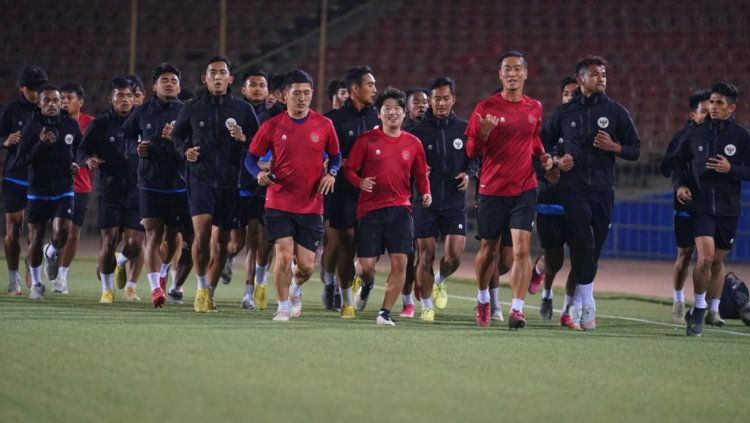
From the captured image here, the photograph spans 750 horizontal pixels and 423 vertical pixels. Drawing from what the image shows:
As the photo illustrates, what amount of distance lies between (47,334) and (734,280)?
7.08 m

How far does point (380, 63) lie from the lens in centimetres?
2842

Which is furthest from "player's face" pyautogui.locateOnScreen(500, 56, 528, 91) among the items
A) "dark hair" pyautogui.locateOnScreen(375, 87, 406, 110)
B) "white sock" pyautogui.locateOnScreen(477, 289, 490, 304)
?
"white sock" pyautogui.locateOnScreen(477, 289, 490, 304)

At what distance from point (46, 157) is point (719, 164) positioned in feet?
22.3

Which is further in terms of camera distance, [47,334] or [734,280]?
[734,280]

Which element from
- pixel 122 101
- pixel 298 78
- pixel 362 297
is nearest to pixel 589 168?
pixel 298 78

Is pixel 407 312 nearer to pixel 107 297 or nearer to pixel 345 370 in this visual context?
pixel 107 297

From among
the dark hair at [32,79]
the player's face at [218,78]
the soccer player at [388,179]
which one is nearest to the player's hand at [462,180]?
the soccer player at [388,179]

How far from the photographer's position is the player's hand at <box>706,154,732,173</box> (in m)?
11.6

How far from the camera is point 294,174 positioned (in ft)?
36.1

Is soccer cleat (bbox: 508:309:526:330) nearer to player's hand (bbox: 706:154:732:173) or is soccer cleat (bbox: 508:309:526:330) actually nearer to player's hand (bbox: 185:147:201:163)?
player's hand (bbox: 706:154:732:173)

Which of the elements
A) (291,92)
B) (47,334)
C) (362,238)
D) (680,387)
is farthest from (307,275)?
(680,387)

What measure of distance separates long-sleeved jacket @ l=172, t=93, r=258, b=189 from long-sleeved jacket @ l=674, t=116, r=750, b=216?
404cm

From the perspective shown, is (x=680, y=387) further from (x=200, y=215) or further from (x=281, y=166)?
(x=200, y=215)

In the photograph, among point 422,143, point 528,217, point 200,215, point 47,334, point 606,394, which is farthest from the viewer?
point 422,143
